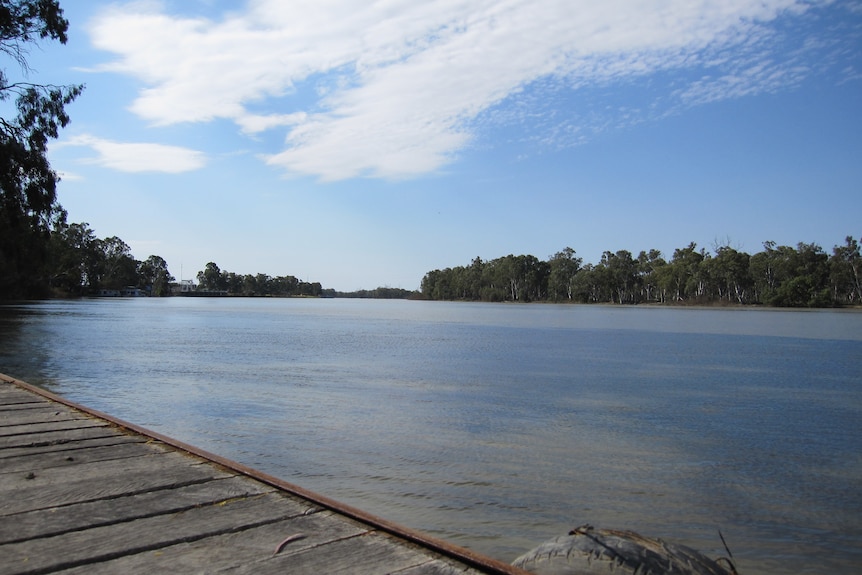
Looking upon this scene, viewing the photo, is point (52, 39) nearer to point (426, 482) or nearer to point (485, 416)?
point (485, 416)

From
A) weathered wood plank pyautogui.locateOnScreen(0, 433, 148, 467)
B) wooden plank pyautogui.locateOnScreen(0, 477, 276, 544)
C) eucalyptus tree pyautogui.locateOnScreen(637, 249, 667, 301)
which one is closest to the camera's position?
wooden plank pyautogui.locateOnScreen(0, 477, 276, 544)

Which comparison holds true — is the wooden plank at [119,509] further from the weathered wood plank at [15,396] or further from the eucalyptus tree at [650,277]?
the eucalyptus tree at [650,277]

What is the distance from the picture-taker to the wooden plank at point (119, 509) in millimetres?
3373

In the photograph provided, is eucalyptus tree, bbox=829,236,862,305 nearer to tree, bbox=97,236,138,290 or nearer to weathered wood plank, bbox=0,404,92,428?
weathered wood plank, bbox=0,404,92,428

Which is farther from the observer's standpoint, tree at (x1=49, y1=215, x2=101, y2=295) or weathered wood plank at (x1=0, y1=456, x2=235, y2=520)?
tree at (x1=49, y1=215, x2=101, y2=295)

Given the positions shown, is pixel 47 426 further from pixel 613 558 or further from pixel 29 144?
pixel 29 144

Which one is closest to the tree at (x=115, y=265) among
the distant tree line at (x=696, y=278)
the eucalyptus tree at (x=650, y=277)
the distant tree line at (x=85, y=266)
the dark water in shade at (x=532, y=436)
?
the distant tree line at (x=85, y=266)

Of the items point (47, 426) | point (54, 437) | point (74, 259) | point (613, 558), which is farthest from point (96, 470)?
point (74, 259)

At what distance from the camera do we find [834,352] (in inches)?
1216

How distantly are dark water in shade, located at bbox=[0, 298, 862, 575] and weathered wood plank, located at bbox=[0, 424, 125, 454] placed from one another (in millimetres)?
2463

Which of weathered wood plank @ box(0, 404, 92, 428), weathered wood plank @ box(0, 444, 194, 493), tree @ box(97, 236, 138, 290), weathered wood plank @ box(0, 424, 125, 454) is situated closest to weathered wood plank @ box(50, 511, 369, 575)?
weathered wood plank @ box(0, 444, 194, 493)

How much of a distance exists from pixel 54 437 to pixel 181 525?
3.31m

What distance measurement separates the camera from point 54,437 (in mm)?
5879

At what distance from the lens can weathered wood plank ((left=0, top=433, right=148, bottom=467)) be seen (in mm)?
5226
